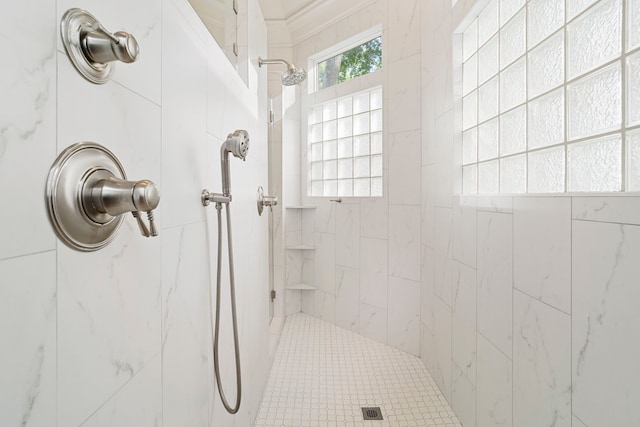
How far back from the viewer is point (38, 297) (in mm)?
424

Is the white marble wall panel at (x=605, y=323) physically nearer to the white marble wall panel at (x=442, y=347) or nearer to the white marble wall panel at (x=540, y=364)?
the white marble wall panel at (x=540, y=364)

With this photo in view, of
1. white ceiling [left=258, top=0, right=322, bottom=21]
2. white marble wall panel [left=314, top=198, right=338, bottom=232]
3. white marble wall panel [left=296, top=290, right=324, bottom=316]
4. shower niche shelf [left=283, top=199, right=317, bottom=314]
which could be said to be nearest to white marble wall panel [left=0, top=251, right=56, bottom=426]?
white marble wall panel [left=314, top=198, right=338, bottom=232]

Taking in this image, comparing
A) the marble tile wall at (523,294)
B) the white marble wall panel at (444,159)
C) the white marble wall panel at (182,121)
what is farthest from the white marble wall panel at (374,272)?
the white marble wall panel at (182,121)

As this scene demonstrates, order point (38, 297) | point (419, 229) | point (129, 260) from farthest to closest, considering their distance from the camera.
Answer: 1. point (419, 229)
2. point (129, 260)
3. point (38, 297)

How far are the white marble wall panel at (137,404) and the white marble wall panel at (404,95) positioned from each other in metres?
2.15

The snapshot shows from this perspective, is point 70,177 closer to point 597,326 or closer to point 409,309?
point 597,326

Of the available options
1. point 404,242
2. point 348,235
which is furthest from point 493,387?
point 348,235

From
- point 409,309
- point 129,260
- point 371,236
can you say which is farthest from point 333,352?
point 129,260

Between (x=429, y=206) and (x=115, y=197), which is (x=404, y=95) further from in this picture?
(x=115, y=197)

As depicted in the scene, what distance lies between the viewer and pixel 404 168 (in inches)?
97.8

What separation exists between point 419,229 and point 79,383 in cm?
220

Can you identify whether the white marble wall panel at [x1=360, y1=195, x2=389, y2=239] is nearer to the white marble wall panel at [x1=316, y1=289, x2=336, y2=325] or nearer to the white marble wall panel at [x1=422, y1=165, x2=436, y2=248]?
the white marble wall panel at [x1=422, y1=165, x2=436, y2=248]

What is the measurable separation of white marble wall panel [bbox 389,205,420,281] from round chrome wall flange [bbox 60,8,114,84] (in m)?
2.18

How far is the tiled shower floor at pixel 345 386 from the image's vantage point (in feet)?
5.68
